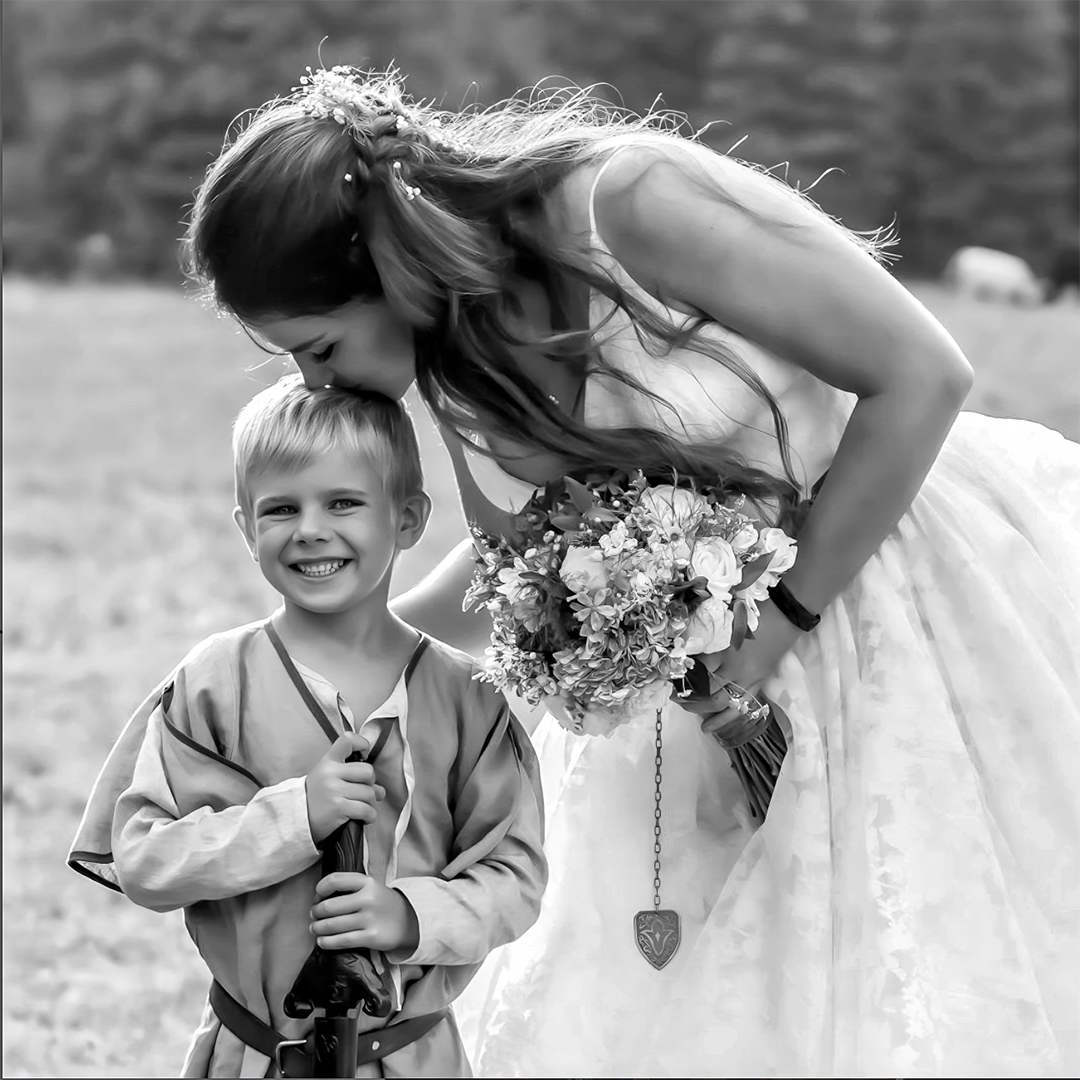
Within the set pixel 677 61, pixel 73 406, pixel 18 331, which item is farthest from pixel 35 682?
pixel 677 61

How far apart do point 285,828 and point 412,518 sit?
483mm

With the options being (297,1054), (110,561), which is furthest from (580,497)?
(110,561)

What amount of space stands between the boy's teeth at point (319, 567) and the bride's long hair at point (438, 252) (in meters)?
0.36

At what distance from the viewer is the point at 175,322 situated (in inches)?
617

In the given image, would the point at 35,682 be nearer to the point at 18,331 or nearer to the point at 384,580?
the point at 384,580

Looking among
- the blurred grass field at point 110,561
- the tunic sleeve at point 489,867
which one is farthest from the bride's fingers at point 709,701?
the blurred grass field at point 110,561

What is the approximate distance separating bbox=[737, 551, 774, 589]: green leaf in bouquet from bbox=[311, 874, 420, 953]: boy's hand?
0.67 m

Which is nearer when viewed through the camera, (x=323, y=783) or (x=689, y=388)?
(x=323, y=783)

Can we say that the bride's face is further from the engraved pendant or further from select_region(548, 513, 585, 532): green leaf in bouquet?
the engraved pendant

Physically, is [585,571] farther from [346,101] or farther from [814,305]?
[346,101]

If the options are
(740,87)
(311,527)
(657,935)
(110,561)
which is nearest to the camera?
(311,527)

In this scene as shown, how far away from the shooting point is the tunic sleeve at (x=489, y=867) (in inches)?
80.8

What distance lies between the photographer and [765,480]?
2.44 metres

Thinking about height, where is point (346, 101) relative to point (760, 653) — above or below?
above
